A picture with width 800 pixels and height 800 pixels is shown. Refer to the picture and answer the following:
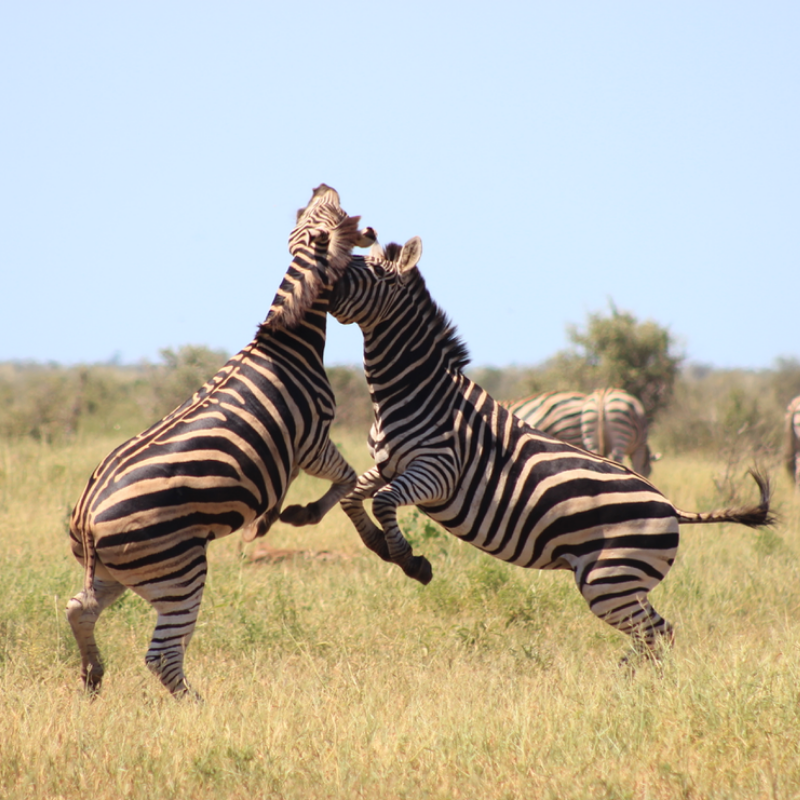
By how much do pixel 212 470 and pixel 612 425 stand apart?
9.59 metres

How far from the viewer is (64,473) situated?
37.0 ft

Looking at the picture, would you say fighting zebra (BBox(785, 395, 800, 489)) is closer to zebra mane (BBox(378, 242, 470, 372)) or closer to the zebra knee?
zebra mane (BBox(378, 242, 470, 372))

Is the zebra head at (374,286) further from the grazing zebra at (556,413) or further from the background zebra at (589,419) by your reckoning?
the grazing zebra at (556,413)

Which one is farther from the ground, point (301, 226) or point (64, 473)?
point (301, 226)

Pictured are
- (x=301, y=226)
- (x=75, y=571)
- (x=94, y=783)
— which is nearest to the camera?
(x=94, y=783)

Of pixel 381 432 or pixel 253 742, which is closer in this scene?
pixel 253 742

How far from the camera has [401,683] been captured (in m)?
4.93

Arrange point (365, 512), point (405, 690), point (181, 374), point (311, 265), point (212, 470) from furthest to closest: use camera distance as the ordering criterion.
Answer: point (181, 374), point (365, 512), point (405, 690), point (311, 265), point (212, 470)

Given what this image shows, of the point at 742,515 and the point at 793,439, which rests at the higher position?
the point at 793,439

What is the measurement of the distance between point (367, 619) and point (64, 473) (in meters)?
6.61

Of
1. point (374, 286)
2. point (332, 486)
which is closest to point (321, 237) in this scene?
point (374, 286)

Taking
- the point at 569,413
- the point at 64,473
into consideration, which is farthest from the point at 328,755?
the point at 569,413

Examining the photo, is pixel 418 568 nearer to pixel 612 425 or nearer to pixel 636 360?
pixel 612 425

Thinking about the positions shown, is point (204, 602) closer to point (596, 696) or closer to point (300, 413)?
point (300, 413)
